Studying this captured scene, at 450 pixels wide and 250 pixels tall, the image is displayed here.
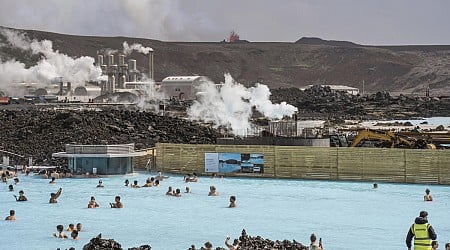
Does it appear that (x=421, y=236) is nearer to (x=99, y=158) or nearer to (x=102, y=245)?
(x=102, y=245)

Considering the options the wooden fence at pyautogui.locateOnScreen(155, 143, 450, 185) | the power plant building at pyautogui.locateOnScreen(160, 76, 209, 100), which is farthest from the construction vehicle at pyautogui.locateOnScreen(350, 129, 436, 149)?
the power plant building at pyautogui.locateOnScreen(160, 76, 209, 100)

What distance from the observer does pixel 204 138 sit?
51.2 m

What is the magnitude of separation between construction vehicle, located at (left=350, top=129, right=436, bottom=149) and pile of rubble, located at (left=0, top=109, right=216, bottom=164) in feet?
38.0

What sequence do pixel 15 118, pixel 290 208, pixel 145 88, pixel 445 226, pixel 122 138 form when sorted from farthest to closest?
pixel 145 88
pixel 15 118
pixel 122 138
pixel 290 208
pixel 445 226

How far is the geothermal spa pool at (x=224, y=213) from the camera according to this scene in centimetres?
2230

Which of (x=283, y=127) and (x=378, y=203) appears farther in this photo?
(x=283, y=127)

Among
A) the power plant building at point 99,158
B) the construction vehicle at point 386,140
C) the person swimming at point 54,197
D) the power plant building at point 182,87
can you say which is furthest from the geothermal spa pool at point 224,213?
the power plant building at point 182,87

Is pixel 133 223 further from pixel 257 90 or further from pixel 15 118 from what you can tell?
pixel 257 90

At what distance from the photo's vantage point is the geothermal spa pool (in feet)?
73.2

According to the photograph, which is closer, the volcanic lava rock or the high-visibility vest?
the high-visibility vest

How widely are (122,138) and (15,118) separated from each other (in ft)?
42.0

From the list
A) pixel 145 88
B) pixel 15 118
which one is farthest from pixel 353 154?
pixel 145 88

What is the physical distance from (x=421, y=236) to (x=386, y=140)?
2822 centimetres

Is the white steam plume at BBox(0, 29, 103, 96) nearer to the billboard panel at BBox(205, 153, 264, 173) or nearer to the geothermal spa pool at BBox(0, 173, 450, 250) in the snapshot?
the billboard panel at BBox(205, 153, 264, 173)
